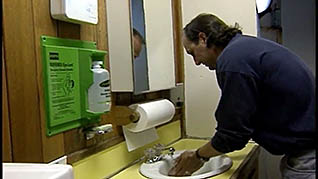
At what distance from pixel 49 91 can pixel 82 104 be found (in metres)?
0.18

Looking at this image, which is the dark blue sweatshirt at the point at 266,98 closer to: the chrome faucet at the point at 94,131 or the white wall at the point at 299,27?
the chrome faucet at the point at 94,131


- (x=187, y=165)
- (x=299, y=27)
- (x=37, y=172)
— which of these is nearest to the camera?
(x=37, y=172)

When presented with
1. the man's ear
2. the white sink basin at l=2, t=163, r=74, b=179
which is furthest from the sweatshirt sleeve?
the white sink basin at l=2, t=163, r=74, b=179

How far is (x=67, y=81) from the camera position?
1.26 meters

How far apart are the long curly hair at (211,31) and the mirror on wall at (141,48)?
0.68 ft

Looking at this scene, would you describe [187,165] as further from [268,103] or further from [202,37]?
[202,37]

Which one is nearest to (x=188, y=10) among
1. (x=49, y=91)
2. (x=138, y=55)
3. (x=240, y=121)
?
(x=138, y=55)

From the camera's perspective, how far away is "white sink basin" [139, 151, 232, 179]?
1536mm

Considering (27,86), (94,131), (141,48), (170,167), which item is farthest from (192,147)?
(27,86)

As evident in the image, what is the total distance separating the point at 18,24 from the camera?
3.48ft

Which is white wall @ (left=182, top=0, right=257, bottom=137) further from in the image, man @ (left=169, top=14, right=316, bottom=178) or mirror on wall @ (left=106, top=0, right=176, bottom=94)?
man @ (left=169, top=14, right=316, bottom=178)

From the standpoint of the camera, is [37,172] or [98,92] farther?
[98,92]

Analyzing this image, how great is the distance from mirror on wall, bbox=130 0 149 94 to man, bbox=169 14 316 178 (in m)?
0.38

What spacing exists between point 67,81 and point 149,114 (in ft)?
1.67
